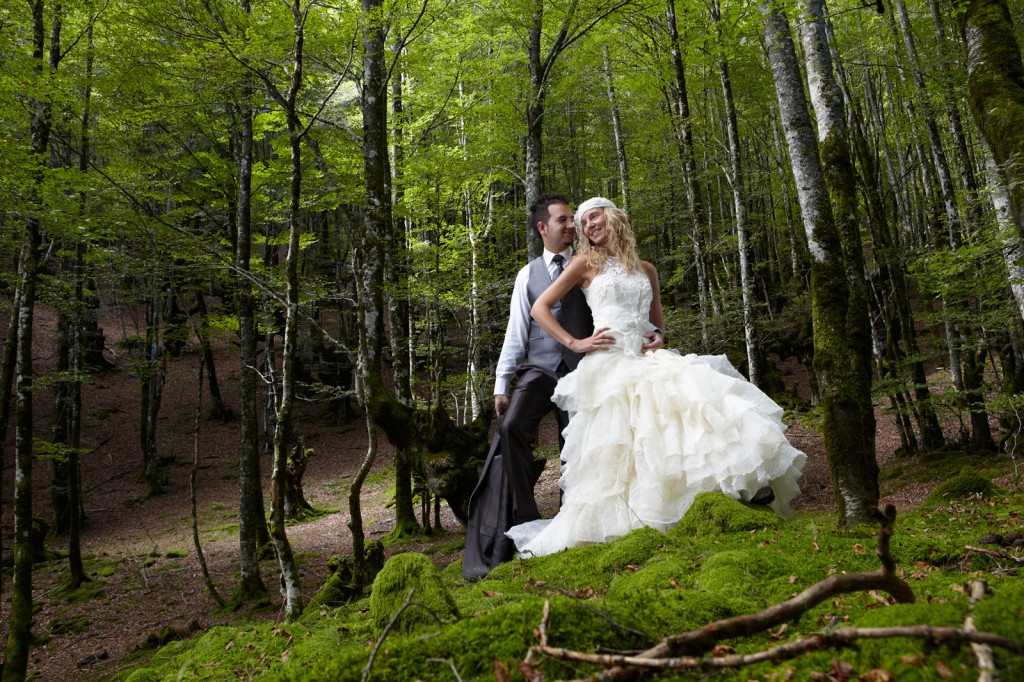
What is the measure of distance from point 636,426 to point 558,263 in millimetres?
1522

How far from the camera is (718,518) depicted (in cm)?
324

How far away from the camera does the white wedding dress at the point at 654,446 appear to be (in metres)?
3.64

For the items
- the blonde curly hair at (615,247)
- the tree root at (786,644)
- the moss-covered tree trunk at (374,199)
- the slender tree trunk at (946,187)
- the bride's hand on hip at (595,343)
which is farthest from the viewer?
the slender tree trunk at (946,187)

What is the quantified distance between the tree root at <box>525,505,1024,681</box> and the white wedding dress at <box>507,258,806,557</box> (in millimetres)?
2517

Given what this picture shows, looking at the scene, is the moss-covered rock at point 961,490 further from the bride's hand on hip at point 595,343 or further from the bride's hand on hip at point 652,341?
the bride's hand on hip at point 595,343

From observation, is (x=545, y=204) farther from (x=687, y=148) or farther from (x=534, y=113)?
(x=687, y=148)

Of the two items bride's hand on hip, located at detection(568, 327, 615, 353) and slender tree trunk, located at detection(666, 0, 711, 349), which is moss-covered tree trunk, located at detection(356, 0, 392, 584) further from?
slender tree trunk, located at detection(666, 0, 711, 349)

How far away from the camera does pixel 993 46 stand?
388cm

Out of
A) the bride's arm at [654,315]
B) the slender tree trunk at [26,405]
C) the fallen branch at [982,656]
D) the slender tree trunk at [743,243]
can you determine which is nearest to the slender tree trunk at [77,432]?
the slender tree trunk at [26,405]

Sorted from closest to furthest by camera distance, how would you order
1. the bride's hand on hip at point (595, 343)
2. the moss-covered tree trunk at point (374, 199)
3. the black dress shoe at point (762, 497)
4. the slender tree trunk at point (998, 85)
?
the slender tree trunk at point (998, 85)
the black dress shoe at point (762, 497)
the bride's hand on hip at point (595, 343)
the moss-covered tree trunk at point (374, 199)

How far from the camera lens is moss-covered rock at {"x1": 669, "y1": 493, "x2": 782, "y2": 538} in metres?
3.16

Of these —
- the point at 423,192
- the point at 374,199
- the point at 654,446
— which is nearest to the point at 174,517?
the point at 423,192

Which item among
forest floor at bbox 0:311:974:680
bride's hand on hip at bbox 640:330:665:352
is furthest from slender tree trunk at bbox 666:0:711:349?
bride's hand on hip at bbox 640:330:665:352

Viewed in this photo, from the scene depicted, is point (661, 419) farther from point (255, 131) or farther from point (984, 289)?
point (255, 131)
